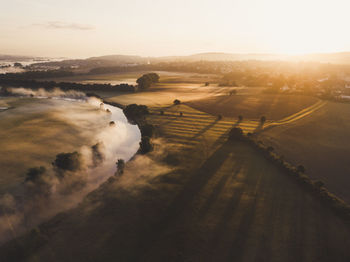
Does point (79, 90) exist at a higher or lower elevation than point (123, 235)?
higher

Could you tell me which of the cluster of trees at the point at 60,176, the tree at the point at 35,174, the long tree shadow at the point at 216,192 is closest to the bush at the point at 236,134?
the long tree shadow at the point at 216,192

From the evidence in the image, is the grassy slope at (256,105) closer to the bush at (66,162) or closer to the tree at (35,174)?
the bush at (66,162)

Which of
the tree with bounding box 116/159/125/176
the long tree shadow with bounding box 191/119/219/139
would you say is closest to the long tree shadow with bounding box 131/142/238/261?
the long tree shadow with bounding box 191/119/219/139

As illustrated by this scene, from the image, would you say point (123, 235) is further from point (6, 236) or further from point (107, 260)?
point (6, 236)

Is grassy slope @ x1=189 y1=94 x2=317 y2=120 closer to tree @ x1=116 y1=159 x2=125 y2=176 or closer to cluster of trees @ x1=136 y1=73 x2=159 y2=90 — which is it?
tree @ x1=116 y1=159 x2=125 y2=176

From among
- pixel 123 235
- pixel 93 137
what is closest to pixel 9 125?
Result: pixel 93 137

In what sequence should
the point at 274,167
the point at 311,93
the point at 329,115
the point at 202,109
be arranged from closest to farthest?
the point at 274,167 < the point at 329,115 < the point at 202,109 < the point at 311,93

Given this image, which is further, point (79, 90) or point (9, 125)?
point (79, 90)

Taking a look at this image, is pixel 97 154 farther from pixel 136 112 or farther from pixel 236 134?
pixel 136 112
